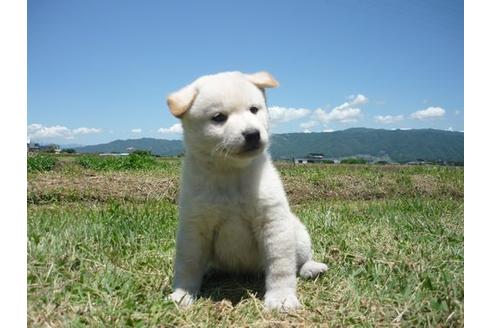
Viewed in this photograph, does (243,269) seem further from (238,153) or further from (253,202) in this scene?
(238,153)

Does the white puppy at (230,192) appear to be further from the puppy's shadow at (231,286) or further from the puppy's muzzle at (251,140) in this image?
the puppy's shadow at (231,286)

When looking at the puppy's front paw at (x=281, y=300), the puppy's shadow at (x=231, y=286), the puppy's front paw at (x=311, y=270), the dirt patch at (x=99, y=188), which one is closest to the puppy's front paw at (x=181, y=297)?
the puppy's shadow at (x=231, y=286)

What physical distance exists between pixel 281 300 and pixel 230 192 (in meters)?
0.87

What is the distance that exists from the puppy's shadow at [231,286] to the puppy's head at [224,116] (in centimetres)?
109

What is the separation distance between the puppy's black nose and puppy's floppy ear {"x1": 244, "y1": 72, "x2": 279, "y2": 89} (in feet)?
1.84

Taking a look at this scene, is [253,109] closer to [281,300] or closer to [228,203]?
[228,203]

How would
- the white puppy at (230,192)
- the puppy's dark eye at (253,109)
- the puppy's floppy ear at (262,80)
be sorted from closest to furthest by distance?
the white puppy at (230,192) < the puppy's dark eye at (253,109) < the puppy's floppy ear at (262,80)

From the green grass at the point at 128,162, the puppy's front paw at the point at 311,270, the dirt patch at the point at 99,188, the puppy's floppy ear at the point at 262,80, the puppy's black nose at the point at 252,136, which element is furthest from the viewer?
the green grass at the point at 128,162

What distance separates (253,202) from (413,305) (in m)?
1.29

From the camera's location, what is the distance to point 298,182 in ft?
39.4

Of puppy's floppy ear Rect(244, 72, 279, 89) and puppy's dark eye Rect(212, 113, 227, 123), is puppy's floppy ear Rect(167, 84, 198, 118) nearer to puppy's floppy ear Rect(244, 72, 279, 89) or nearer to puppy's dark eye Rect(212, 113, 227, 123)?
puppy's dark eye Rect(212, 113, 227, 123)

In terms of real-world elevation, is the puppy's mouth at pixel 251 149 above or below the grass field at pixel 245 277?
above

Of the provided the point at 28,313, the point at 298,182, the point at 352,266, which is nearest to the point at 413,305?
the point at 352,266

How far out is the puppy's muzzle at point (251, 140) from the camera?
3.17 meters
